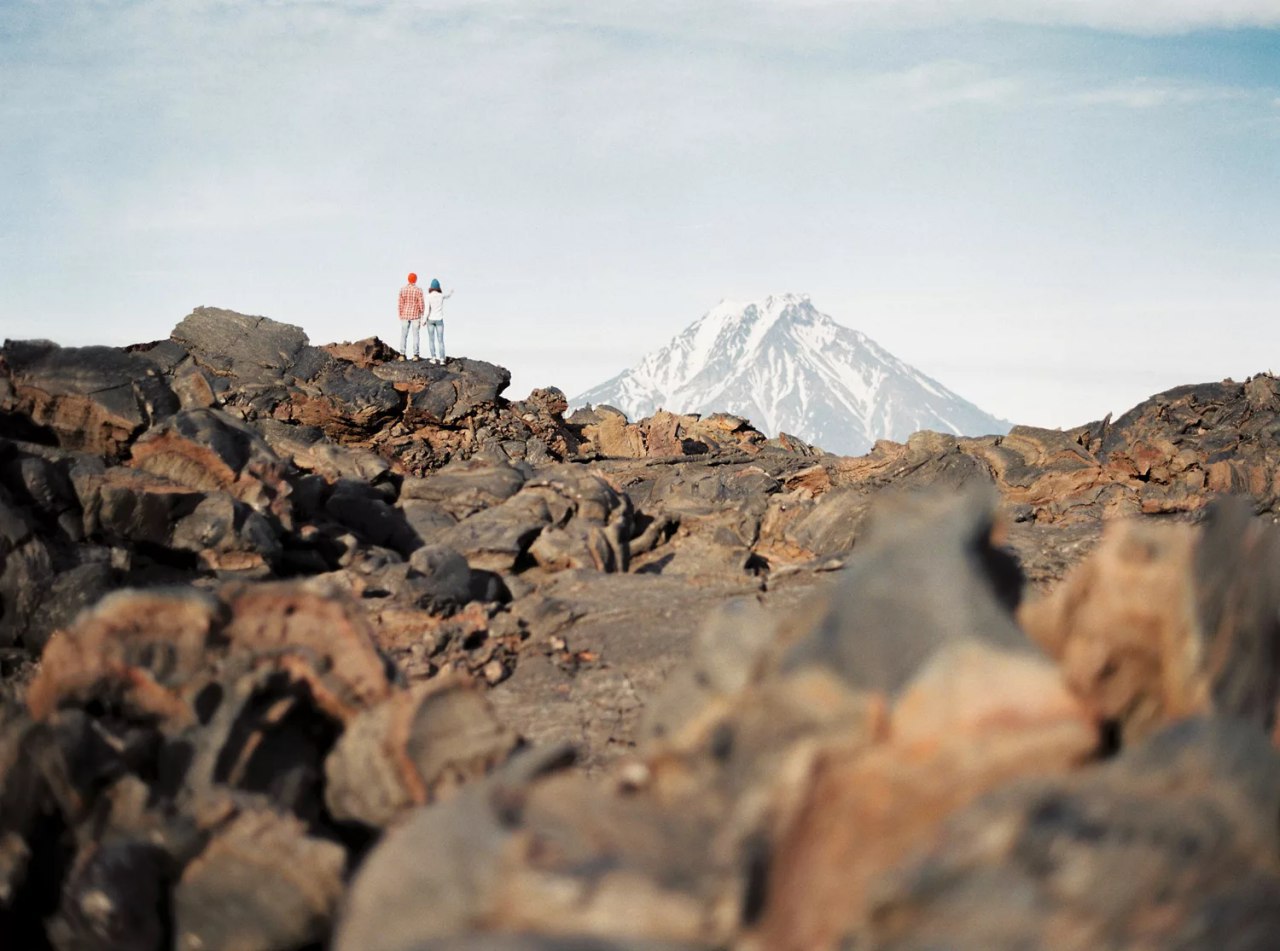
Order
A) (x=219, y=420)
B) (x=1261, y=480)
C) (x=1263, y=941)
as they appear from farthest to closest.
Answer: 1. (x=1261, y=480)
2. (x=219, y=420)
3. (x=1263, y=941)

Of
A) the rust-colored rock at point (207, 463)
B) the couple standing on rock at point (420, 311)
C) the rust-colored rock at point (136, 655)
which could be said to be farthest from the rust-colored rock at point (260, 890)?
the couple standing on rock at point (420, 311)

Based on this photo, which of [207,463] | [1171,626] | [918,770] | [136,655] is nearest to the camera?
[918,770]

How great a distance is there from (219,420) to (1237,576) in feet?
44.1

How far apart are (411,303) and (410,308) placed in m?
0.14

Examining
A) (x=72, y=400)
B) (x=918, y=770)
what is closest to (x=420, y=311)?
(x=72, y=400)

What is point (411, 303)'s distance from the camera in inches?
1287

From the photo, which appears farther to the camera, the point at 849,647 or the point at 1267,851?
the point at 849,647

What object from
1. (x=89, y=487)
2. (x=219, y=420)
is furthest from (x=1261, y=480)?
(x=89, y=487)

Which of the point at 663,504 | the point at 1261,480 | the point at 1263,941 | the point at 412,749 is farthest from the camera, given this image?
the point at 1261,480

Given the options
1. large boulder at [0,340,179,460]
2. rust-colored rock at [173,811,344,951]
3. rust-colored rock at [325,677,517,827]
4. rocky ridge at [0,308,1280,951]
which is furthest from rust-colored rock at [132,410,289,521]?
rust-colored rock at [173,811,344,951]

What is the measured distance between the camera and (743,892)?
344cm

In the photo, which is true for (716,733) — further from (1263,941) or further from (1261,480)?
(1261,480)

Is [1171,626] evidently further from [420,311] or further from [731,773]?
[420,311]

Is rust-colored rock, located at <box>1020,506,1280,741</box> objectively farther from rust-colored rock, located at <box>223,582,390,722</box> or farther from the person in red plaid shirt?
the person in red plaid shirt
